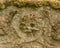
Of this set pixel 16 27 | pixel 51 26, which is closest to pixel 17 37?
pixel 16 27

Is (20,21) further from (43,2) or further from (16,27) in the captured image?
(43,2)

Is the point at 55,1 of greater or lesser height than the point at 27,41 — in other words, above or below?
above

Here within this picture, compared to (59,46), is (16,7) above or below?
above

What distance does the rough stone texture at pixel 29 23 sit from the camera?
231 cm

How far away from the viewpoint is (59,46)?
2.37m

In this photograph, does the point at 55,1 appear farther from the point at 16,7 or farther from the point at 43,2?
the point at 16,7

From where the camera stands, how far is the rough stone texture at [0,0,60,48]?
231 centimetres

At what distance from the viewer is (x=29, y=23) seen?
230 centimetres

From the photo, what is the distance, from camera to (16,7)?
232 cm

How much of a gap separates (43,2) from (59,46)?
315 millimetres

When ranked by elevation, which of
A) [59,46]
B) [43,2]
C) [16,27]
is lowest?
[59,46]

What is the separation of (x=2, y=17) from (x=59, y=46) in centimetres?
43

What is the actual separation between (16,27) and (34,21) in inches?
4.9

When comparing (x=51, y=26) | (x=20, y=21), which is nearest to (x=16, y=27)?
(x=20, y=21)
